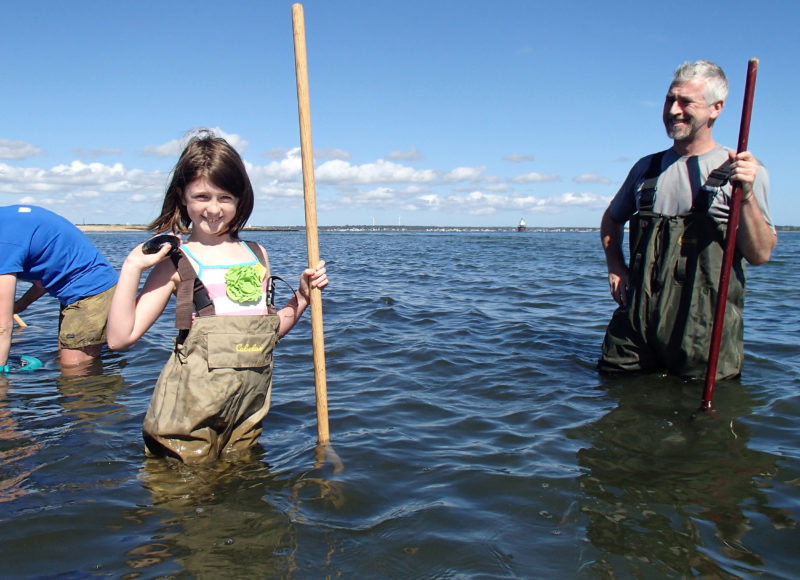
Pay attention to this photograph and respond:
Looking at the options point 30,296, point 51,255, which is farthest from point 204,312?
point 30,296

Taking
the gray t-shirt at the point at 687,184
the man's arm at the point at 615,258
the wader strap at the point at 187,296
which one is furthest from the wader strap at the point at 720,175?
the wader strap at the point at 187,296

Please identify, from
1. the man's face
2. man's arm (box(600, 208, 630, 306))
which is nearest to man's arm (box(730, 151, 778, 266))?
the man's face

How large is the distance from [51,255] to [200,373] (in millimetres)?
3542

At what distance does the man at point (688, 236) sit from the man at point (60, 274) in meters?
5.45

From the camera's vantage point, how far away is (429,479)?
3.67m

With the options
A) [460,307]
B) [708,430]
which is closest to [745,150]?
[708,430]

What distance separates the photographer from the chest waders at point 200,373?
3.38 metres

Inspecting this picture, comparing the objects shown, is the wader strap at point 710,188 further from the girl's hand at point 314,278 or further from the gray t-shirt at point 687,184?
the girl's hand at point 314,278

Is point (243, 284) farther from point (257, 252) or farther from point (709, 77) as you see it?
point (709, 77)

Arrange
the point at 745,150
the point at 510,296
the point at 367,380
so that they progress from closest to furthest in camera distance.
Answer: the point at 745,150 < the point at 367,380 < the point at 510,296

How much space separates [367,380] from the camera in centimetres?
598

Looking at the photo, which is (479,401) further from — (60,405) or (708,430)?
(60,405)

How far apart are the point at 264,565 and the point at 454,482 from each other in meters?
1.32

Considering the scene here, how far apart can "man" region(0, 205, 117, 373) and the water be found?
0.42 meters
